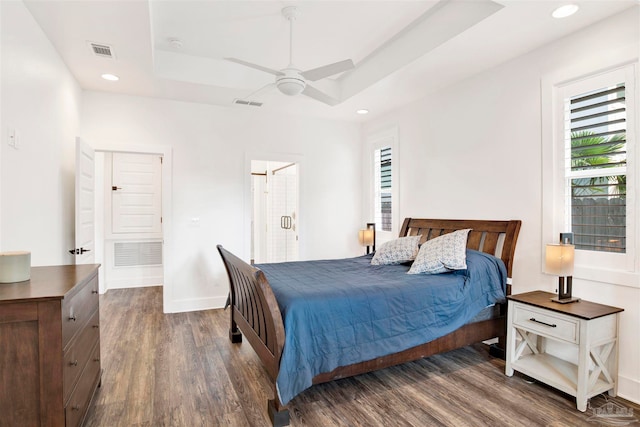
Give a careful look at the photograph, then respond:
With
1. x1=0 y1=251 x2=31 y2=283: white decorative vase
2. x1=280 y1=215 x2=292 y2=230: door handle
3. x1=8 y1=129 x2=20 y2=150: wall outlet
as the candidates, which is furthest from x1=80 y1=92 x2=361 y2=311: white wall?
x1=0 y1=251 x2=31 y2=283: white decorative vase

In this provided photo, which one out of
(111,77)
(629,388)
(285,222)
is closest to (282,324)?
(629,388)

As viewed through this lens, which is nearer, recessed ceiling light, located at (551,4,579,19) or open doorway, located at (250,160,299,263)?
recessed ceiling light, located at (551,4,579,19)

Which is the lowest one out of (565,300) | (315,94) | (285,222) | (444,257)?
(565,300)

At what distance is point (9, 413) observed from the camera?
1449 millimetres

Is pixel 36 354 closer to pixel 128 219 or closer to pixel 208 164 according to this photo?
pixel 208 164

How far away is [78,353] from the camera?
1.83m

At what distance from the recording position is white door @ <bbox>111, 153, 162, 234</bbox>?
584 cm

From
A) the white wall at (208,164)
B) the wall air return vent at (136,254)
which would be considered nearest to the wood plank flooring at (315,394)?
the white wall at (208,164)

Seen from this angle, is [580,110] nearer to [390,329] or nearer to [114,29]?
[390,329]

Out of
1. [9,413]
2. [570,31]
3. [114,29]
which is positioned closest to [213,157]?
[114,29]

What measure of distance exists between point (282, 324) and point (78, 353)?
108 cm

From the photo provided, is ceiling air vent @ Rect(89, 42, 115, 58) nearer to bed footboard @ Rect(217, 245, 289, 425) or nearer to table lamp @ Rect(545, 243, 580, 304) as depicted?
bed footboard @ Rect(217, 245, 289, 425)

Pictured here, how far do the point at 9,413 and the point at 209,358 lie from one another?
1747 mm

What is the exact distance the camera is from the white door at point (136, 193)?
5.84 meters
